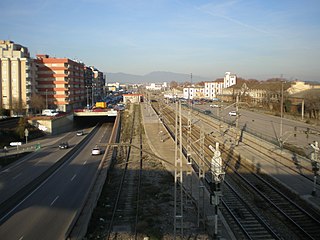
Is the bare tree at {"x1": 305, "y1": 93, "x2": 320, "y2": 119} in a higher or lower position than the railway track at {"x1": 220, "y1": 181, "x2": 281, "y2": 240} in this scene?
higher

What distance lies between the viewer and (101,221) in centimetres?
1225

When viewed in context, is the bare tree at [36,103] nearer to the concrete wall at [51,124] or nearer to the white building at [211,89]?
the concrete wall at [51,124]

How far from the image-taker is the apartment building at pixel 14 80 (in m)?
51.7

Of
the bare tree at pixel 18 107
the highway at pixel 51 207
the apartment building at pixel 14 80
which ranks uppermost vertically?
the apartment building at pixel 14 80

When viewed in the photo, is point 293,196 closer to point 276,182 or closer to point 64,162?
point 276,182

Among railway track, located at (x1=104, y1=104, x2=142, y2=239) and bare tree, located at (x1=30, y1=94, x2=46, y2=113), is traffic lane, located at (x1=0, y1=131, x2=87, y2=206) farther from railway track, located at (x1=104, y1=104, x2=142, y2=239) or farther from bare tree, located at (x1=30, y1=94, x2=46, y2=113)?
bare tree, located at (x1=30, y1=94, x2=46, y2=113)

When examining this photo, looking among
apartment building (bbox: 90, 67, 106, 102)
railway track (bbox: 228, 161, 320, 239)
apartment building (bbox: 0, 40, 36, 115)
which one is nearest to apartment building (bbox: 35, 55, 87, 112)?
Result: apartment building (bbox: 0, 40, 36, 115)

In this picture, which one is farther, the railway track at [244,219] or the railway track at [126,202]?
the railway track at [126,202]

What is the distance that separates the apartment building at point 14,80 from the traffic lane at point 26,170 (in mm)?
23831

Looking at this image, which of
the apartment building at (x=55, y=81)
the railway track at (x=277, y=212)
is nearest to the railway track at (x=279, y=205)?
the railway track at (x=277, y=212)

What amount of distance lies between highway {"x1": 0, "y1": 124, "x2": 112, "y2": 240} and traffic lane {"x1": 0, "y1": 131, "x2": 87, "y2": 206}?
93 centimetres

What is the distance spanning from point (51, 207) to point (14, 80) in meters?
43.8

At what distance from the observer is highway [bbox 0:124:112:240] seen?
12.0m

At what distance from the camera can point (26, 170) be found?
22.4 meters
